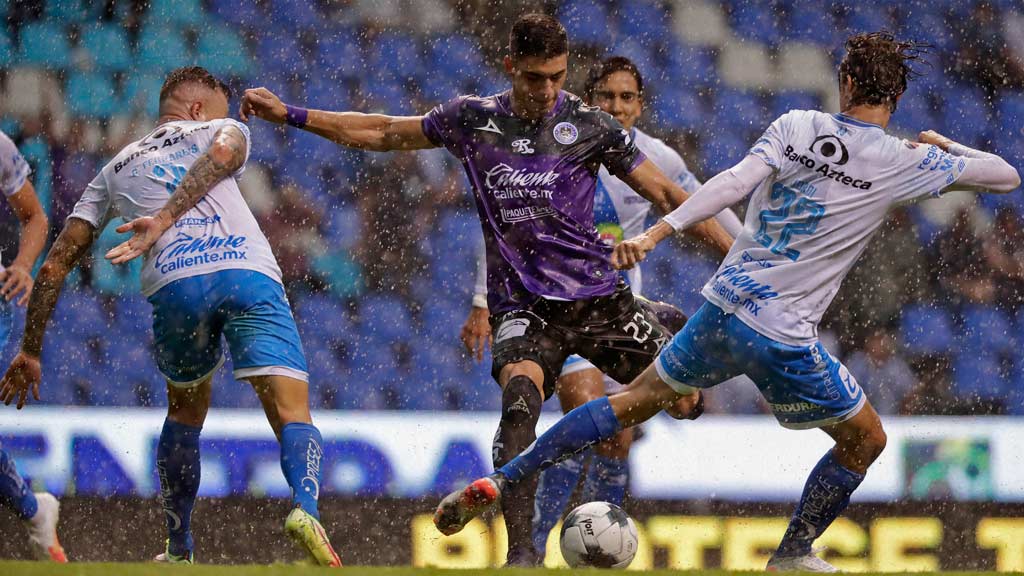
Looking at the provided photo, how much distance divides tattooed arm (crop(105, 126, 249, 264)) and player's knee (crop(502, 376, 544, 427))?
128 cm

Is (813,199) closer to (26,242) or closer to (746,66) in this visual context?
(26,242)

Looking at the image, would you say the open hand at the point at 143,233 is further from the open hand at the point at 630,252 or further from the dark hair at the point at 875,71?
the dark hair at the point at 875,71

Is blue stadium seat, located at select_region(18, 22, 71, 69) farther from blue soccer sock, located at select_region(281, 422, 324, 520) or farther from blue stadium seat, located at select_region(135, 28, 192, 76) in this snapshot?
blue soccer sock, located at select_region(281, 422, 324, 520)

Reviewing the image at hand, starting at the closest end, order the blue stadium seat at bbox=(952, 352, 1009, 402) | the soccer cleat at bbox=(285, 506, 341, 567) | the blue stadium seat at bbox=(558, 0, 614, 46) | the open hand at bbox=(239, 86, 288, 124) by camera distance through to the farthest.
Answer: the soccer cleat at bbox=(285, 506, 341, 567) < the open hand at bbox=(239, 86, 288, 124) < the blue stadium seat at bbox=(952, 352, 1009, 402) < the blue stadium seat at bbox=(558, 0, 614, 46)

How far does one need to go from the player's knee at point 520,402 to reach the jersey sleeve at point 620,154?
2.91 ft

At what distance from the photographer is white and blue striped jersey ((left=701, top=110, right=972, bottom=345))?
457cm

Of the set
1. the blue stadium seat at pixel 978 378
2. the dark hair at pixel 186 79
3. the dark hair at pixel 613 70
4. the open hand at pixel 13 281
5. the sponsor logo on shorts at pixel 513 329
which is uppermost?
the dark hair at pixel 613 70

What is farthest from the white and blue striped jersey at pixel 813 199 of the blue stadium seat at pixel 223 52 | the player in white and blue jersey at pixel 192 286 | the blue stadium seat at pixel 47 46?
the blue stadium seat at pixel 47 46

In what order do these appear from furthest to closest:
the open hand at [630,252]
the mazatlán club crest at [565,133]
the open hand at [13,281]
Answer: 1. the open hand at [13,281]
2. the mazatlán club crest at [565,133]
3. the open hand at [630,252]

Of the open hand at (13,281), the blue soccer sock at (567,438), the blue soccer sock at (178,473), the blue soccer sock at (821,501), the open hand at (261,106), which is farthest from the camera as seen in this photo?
the open hand at (13,281)

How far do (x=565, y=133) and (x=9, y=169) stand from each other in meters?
2.66

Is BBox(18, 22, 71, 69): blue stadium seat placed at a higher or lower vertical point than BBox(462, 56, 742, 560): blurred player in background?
higher

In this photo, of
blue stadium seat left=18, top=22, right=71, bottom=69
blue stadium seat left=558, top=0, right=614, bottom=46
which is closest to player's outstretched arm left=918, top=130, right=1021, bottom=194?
blue stadium seat left=558, top=0, right=614, bottom=46

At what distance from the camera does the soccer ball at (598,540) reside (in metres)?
4.76
